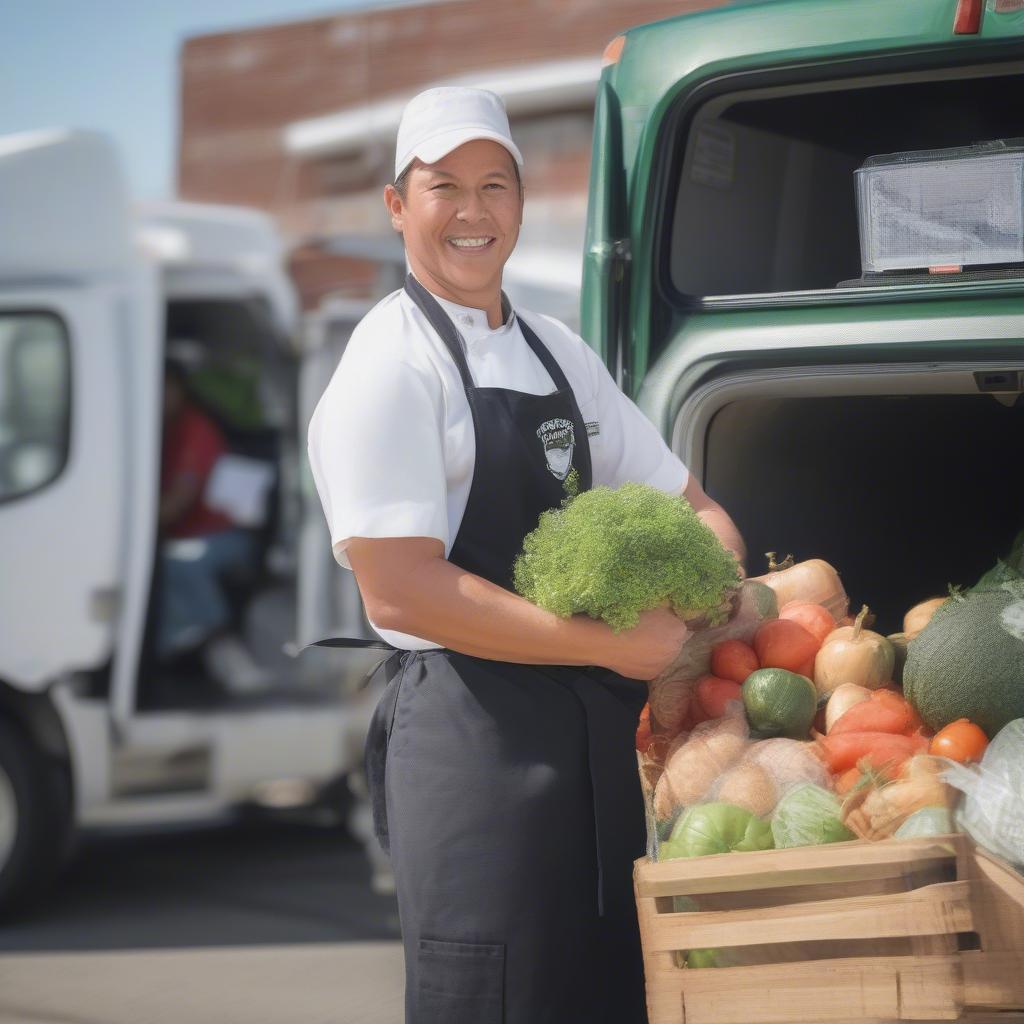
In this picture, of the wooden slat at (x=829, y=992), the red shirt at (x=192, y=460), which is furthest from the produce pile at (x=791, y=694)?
the red shirt at (x=192, y=460)

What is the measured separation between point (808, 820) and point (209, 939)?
3.63 m

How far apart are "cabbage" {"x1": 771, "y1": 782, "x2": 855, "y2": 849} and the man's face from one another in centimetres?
97

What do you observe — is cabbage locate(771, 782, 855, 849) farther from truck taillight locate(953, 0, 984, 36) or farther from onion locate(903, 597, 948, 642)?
truck taillight locate(953, 0, 984, 36)

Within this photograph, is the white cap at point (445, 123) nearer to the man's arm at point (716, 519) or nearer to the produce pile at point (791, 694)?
the produce pile at point (791, 694)

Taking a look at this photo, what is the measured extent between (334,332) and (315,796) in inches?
83.2

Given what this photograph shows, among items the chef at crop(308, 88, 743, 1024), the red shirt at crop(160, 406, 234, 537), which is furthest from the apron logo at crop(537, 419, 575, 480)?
the red shirt at crop(160, 406, 234, 537)

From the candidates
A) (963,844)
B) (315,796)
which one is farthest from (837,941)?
(315,796)

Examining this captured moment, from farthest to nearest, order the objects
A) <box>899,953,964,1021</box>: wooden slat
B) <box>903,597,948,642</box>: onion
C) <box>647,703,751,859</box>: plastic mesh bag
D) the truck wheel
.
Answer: the truck wheel < <box>903,597,948,642</box>: onion < <box>647,703,751,859</box>: plastic mesh bag < <box>899,953,964,1021</box>: wooden slat

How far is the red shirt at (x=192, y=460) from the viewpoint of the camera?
6660 mm

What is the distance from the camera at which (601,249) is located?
3408 millimetres

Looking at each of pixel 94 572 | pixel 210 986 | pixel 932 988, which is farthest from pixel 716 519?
pixel 94 572

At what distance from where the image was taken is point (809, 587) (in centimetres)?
308

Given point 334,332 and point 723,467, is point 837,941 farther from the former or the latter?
point 334,332

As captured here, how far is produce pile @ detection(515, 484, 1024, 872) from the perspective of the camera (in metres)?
2.22
